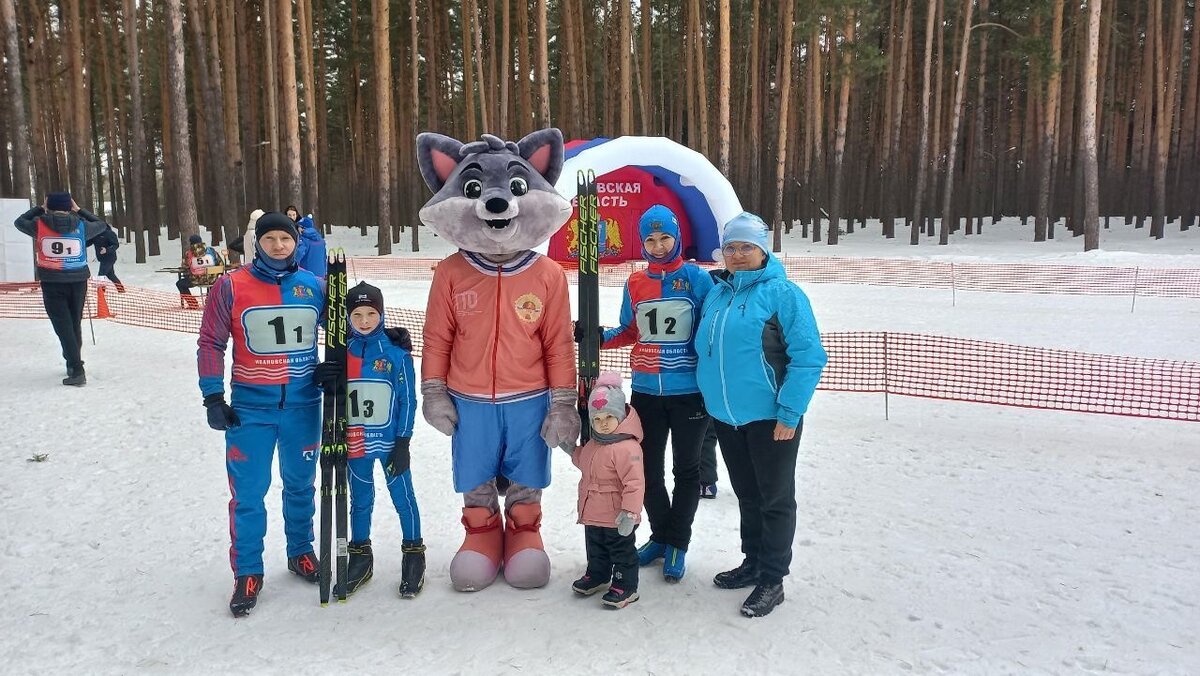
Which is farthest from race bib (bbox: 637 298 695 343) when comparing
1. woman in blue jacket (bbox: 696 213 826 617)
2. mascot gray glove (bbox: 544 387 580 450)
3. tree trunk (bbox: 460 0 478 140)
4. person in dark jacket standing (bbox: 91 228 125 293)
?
tree trunk (bbox: 460 0 478 140)

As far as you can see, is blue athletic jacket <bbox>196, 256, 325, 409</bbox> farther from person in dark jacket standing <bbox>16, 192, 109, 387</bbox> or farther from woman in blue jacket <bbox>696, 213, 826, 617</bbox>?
person in dark jacket standing <bbox>16, 192, 109, 387</bbox>

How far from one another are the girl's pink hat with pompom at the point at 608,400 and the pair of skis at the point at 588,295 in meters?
0.12

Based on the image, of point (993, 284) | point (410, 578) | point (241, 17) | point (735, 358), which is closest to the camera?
point (735, 358)

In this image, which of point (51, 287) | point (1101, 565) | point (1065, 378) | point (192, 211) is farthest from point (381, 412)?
point (192, 211)

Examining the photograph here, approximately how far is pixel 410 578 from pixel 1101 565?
11.5 ft

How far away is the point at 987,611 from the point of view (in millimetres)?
3346

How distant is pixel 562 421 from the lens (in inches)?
136

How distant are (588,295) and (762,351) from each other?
2.77ft

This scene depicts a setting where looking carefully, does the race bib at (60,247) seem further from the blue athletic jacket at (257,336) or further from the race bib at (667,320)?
the race bib at (667,320)

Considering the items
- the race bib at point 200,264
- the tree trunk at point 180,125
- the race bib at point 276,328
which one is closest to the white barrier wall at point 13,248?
the tree trunk at point 180,125

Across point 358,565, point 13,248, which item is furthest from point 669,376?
point 13,248

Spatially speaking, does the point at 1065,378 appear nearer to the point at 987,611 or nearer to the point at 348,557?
the point at 987,611

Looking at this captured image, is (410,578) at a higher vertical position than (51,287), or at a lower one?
lower

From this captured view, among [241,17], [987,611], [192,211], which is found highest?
[241,17]
